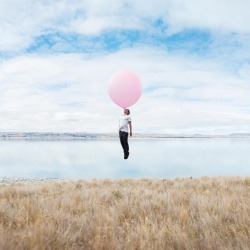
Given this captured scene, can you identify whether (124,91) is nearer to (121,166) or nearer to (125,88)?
(125,88)

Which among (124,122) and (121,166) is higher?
(124,122)

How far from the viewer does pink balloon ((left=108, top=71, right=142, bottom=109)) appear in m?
11.6

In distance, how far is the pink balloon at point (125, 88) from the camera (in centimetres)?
1159

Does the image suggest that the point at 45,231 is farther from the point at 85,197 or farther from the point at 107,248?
the point at 85,197

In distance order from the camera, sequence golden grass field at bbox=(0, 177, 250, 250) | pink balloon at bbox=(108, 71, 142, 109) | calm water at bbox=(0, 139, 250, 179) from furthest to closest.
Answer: calm water at bbox=(0, 139, 250, 179) → pink balloon at bbox=(108, 71, 142, 109) → golden grass field at bbox=(0, 177, 250, 250)

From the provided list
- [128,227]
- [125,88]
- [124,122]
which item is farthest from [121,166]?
[128,227]

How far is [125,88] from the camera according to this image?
1155 centimetres

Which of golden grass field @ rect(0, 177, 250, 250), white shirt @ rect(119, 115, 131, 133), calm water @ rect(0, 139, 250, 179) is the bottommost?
calm water @ rect(0, 139, 250, 179)

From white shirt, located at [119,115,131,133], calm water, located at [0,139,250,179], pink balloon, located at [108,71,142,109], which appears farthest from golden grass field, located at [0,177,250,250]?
calm water, located at [0,139,250,179]

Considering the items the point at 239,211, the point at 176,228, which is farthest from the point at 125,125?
the point at 176,228

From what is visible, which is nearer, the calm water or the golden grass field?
the golden grass field

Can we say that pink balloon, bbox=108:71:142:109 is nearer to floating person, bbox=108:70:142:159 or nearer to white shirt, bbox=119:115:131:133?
floating person, bbox=108:70:142:159

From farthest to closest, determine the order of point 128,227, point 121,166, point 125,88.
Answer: point 121,166 < point 125,88 < point 128,227

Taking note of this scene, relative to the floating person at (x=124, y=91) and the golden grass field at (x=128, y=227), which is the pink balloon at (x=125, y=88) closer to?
the floating person at (x=124, y=91)
